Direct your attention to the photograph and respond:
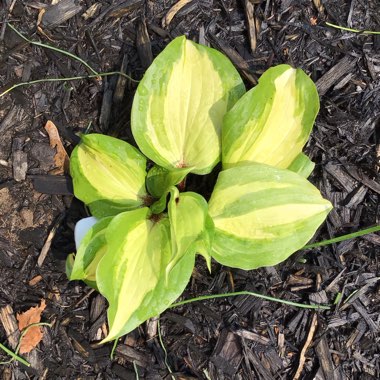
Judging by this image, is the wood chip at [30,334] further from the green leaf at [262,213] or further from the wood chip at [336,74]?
the wood chip at [336,74]

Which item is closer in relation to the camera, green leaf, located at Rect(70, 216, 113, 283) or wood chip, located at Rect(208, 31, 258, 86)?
green leaf, located at Rect(70, 216, 113, 283)

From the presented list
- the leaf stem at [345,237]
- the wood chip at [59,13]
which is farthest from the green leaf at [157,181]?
the wood chip at [59,13]

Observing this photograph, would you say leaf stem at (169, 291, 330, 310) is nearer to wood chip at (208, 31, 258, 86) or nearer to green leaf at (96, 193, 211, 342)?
green leaf at (96, 193, 211, 342)

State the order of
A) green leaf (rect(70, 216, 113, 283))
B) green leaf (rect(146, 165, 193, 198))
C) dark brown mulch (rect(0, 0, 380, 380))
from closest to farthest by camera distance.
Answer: green leaf (rect(70, 216, 113, 283))
green leaf (rect(146, 165, 193, 198))
dark brown mulch (rect(0, 0, 380, 380))

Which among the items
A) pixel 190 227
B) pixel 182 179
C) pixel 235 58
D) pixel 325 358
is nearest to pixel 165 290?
pixel 190 227

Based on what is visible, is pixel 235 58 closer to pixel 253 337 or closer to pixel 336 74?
pixel 336 74

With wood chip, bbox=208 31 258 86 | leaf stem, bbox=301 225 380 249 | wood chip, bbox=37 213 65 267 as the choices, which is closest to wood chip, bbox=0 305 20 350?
wood chip, bbox=37 213 65 267

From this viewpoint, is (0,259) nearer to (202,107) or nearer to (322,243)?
(202,107)
